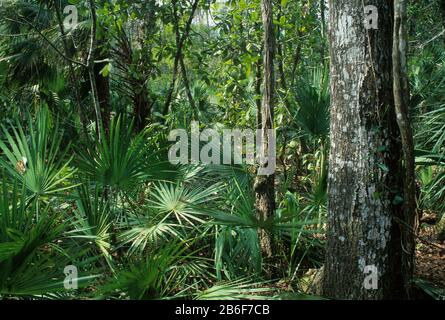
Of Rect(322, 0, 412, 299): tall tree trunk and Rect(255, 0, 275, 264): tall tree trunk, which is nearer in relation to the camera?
Rect(322, 0, 412, 299): tall tree trunk

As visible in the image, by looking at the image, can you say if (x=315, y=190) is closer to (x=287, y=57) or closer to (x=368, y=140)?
(x=368, y=140)

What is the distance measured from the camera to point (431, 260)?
18.0 feet

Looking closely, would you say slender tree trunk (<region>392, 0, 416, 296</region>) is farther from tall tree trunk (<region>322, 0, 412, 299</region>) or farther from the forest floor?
Result: the forest floor

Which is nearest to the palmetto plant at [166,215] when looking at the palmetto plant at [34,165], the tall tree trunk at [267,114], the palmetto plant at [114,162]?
the palmetto plant at [114,162]

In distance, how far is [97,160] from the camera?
390cm

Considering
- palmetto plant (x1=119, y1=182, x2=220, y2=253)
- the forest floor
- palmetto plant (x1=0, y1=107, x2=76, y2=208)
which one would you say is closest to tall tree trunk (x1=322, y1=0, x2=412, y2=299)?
the forest floor

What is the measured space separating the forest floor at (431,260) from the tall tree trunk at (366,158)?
102cm

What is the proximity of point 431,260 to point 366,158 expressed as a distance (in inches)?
111

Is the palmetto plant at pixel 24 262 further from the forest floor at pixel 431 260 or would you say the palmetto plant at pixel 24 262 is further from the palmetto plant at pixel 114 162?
the forest floor at pixel 431 260

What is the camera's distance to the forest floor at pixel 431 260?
174 inches

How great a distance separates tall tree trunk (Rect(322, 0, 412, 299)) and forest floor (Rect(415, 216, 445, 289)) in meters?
1.02

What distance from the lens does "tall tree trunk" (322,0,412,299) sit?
3.29 m

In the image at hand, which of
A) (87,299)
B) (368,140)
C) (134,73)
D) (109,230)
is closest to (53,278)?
(87,299)

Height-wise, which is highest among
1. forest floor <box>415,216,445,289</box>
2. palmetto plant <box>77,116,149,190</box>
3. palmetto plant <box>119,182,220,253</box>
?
palmetto plant <box>77,116,149,190</box>
